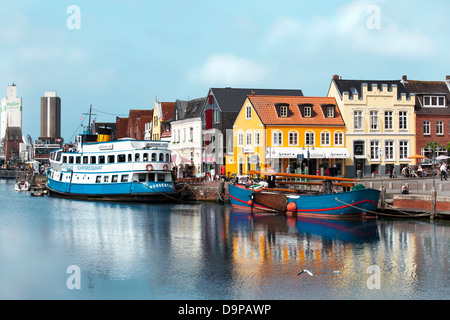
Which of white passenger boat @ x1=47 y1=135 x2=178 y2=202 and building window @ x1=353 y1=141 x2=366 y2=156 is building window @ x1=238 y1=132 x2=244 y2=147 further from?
white passenger boat @ x1=47 y1=135 x2=178 y2=202

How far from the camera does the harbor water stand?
19859mm

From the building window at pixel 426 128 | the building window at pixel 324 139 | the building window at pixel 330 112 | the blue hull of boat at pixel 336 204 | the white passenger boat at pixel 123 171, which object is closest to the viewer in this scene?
the blue hull of boat at pixel 336 204

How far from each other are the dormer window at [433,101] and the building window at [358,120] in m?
7.81

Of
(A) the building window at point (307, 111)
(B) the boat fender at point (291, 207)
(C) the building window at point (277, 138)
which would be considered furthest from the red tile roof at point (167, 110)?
(B) the boat fender at point (291, 207)

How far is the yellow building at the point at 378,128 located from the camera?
2370 inches

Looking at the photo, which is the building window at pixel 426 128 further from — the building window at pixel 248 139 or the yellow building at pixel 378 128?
the building window at pixel 248 139

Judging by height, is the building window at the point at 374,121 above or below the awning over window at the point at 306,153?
above

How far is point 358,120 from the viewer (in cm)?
6050

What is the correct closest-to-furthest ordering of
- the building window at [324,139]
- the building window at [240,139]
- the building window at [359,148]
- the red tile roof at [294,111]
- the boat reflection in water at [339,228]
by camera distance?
the boat reflection in water at [339,228] < the red tile roof at [294,111] < the building window at [324,139] < the building window at [359,148] < the building window at [240,139]

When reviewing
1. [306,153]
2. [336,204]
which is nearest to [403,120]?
[306,153]

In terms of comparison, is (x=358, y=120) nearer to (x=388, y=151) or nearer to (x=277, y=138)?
(x=388, y=151)

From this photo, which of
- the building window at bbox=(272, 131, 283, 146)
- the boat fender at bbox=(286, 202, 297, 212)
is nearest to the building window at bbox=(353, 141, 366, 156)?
the building window at bbox=(272, 131, 283, 146)
